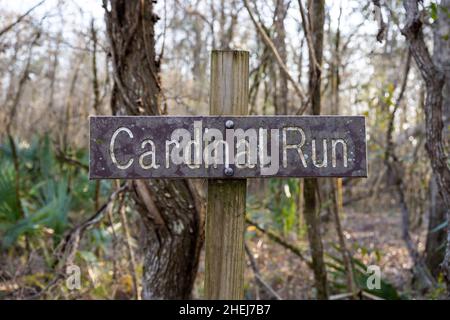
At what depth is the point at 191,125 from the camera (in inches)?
60.6

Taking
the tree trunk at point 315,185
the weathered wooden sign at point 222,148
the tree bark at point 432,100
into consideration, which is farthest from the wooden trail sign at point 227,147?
the tree trunk at point 315,185

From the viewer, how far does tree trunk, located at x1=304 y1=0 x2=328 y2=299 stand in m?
2.74

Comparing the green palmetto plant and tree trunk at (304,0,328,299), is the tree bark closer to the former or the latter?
tree trunk at (304,0,328,299)

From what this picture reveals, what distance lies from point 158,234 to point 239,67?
1331 mm

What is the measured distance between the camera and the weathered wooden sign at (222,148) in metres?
1.53

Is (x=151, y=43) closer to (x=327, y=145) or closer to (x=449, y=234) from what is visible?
(x=327, y=145)

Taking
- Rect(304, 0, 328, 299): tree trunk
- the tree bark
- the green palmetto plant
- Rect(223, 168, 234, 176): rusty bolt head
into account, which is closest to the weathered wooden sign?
Rect(223, 168, 234, 176): rusty bolt head

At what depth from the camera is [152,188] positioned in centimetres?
261

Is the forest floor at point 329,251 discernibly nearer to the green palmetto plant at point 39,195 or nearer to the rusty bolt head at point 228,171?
the green palmetto plant at point 39,195

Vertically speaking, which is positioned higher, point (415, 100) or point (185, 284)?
point (415, 100)

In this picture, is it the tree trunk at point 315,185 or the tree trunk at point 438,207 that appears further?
the tree trunk at point 438,207

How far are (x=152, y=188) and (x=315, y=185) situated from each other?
37.5 inches
